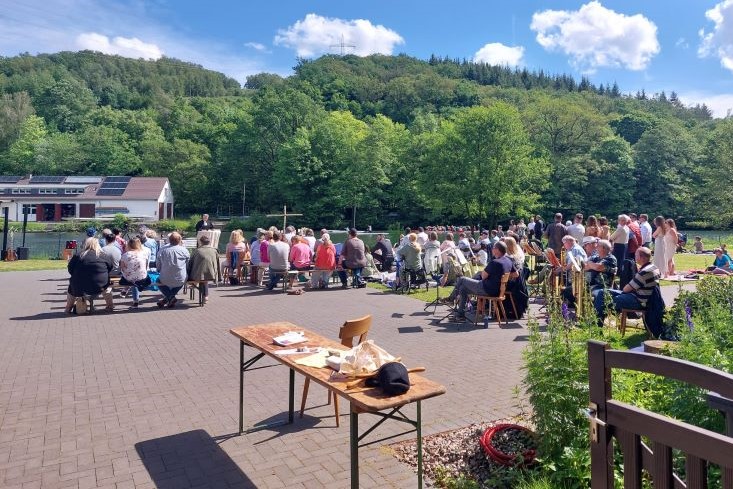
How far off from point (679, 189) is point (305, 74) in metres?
68.7

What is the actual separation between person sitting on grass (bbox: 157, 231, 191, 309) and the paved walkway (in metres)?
0.85

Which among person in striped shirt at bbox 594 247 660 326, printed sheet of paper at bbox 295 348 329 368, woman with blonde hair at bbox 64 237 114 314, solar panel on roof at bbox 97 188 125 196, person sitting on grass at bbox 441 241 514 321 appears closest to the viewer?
printed sheet of paper at bbox 295 348 329 368

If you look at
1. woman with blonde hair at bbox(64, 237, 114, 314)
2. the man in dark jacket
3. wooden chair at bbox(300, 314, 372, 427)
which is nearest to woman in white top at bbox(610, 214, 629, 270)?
the man in dark jacket

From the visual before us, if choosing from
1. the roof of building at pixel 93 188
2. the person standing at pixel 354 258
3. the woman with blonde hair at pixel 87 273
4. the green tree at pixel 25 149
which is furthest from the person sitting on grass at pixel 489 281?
the green tree at pixel 25 149

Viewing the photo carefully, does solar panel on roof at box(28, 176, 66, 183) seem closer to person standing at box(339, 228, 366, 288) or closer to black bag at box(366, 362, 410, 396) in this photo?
person standing at box(339, 228, 366, 288)

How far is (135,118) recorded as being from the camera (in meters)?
80.6

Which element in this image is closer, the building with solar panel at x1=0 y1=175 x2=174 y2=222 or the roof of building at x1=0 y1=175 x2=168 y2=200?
the building with solar panel at x1=0 y1=175 x2=174 y2=222

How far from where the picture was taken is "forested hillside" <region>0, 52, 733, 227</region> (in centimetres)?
4522

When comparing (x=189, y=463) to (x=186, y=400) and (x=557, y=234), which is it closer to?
(x=186, y=400)

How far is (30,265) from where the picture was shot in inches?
829

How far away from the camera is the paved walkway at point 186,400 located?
A: 4203 mm

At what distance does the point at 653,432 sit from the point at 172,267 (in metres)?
11.1

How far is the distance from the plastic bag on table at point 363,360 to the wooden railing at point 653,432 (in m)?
1.81

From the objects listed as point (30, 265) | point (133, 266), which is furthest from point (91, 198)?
point (133, 266)
